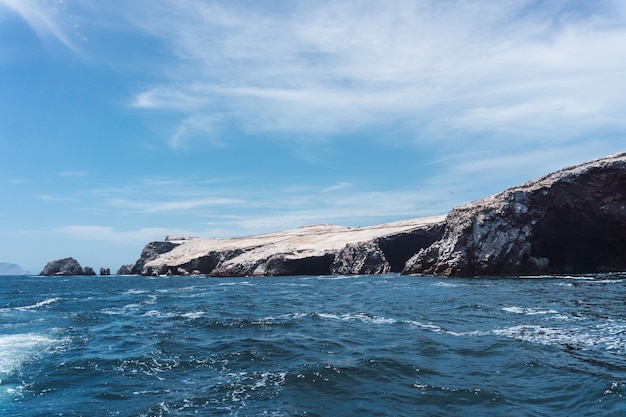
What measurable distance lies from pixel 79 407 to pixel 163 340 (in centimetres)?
719

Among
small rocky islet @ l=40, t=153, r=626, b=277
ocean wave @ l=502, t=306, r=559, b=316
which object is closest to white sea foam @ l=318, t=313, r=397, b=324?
ocean wave @ l=502, t=306, r=559, b=316

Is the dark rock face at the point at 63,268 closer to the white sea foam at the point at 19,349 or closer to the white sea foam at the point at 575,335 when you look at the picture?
the white sea foam at the point at 19,349

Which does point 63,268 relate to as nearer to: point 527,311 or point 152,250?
point 152,250

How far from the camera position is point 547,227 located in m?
46.7

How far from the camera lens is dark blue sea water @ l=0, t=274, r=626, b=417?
33.1 ft

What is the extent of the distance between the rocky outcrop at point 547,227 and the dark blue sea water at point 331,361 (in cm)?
2069

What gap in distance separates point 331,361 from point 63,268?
136004mm

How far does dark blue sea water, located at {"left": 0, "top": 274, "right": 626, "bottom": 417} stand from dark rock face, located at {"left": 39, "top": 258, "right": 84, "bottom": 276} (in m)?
115

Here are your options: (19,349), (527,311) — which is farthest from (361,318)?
(19,349)

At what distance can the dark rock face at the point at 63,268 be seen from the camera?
418 ft

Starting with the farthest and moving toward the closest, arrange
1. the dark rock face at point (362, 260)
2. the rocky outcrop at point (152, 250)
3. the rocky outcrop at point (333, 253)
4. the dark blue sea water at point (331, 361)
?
the rocky outcrop at point (152, 250) < the rocky outcrop at point (333, 253) < the dark rock face at point (362, 260) < the dark blue sea water at point (331, 361)

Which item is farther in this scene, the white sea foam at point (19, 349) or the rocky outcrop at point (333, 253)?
the rocky outcrop at point (333, 253)

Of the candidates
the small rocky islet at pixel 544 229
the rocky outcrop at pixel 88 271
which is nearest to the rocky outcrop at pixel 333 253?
the small rocky islet at pixel 544 229

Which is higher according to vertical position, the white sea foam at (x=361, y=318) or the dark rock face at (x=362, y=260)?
the dark rock face at (x=362, y=260)
